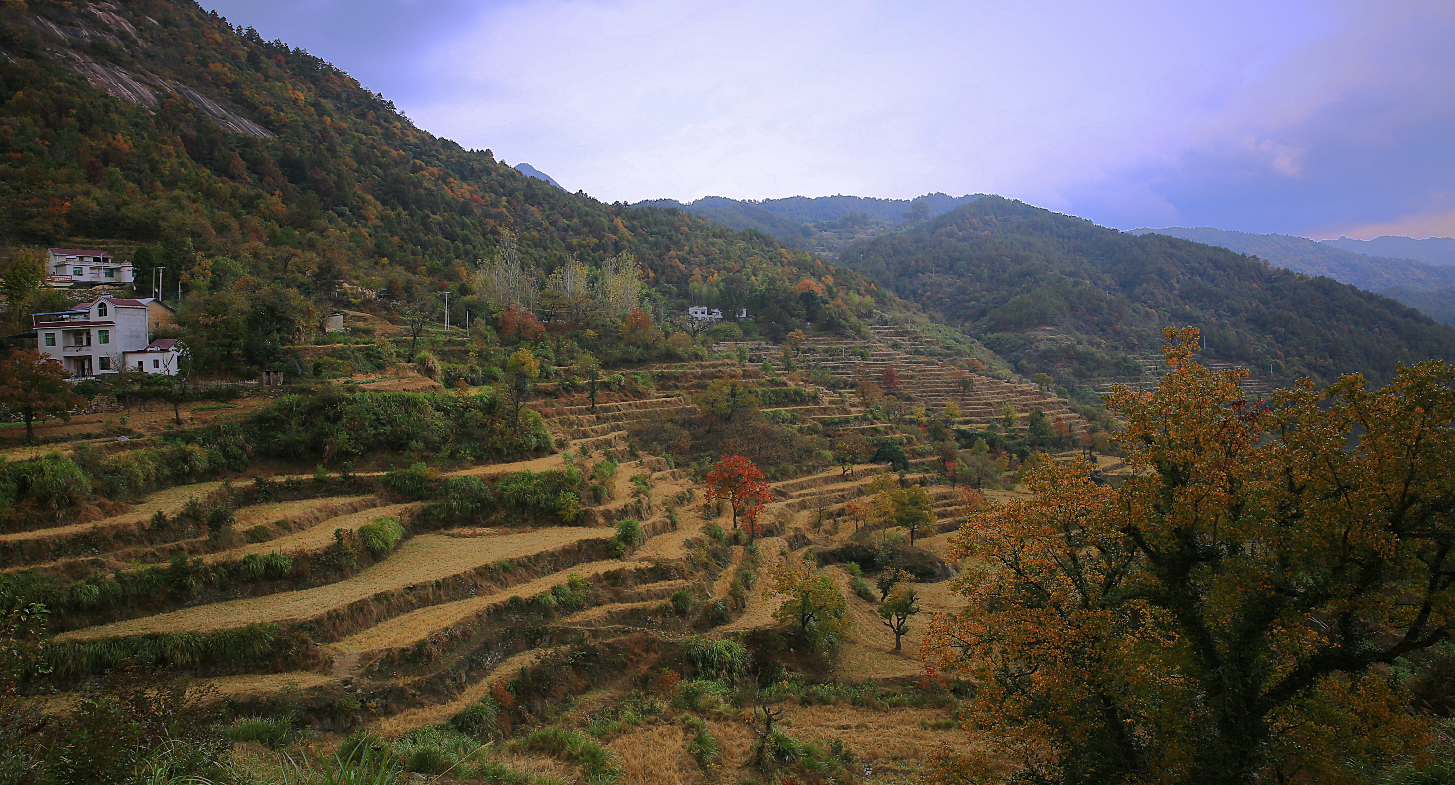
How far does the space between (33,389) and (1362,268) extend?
207257 mm

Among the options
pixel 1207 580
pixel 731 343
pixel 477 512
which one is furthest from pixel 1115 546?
pixel 731 343

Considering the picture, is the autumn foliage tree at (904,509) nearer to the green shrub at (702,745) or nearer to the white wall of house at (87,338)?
the green shrub at (702,745)

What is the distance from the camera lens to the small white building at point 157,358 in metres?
20.1

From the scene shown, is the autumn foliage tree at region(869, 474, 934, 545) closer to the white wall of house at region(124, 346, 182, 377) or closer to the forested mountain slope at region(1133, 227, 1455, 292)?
the white wall of house at region(124, 346, 182, 377)

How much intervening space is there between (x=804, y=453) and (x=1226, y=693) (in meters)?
26.2

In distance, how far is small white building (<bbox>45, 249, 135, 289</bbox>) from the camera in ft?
80.9

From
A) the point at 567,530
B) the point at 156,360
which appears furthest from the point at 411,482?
the point at 156,360

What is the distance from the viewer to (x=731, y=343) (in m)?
52.6

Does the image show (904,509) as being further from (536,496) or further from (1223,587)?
(1223,587)

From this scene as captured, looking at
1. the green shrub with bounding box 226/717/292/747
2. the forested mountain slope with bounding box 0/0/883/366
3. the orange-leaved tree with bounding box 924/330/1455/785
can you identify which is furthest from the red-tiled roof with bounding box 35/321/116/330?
the orange-leaved tree with bounding box 924/330/1455/785

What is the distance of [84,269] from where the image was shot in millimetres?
25422

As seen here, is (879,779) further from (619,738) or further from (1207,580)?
(1207,580)

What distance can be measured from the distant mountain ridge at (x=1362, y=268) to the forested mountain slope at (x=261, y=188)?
94.8 meters

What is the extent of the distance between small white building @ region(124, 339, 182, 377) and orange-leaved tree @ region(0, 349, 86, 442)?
168 inches
